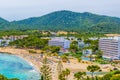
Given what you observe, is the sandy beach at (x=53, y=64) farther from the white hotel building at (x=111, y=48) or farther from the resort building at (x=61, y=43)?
the resort building at (x=61, y=43)

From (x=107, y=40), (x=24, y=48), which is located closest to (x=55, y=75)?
(x=107, y=40)

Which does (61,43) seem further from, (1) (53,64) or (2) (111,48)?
(1) (53,64)

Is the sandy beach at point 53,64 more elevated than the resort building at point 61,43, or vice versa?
the resort building at point 61,43

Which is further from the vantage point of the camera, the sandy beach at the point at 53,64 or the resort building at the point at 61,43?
the resort building at the point at 61,43

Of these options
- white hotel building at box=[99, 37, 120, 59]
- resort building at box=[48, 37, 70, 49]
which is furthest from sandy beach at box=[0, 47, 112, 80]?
resort building at box=[48, 37, 70, 49]

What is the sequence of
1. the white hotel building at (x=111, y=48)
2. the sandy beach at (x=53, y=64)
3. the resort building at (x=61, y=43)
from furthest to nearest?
the resort building at (x=61, y=43) < the white hotel building at (x=111, y=48) < the sandy beach at (x=53, y=64)

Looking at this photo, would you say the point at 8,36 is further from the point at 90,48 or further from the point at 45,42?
the point at 90,48

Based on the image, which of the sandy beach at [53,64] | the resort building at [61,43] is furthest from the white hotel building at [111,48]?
the resort building at [61,43]

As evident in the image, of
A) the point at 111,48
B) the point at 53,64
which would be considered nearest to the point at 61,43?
the point at 111,48

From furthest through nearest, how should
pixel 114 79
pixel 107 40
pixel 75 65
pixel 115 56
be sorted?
pixel 107 40 < pixel 115 56 < pixel 75 65 < pixel 114 79
